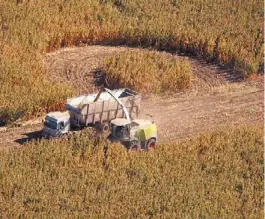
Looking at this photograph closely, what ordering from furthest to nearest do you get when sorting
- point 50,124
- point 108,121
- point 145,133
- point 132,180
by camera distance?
point 108,121
point 50,124
point 145,133
point 132,180

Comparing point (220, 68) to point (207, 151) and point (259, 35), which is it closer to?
point (259, 35)

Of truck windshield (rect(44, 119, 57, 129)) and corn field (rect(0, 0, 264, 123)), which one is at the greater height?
corn field (rect(0, 0, 264, 123))

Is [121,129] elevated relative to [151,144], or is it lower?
elevated

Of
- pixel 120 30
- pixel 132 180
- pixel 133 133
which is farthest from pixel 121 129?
pixel 120 30

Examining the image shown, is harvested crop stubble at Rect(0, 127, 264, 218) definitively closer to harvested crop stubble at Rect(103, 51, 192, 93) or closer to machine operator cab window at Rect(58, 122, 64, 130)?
machine operator cab window at Rect(58, 122, 64, 130)

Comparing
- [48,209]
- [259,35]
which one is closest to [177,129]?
[48,209]

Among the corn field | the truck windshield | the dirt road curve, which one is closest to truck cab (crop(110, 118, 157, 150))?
the dirt road curve

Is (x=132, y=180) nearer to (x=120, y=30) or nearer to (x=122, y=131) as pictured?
(x=122, y=131)
